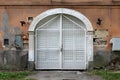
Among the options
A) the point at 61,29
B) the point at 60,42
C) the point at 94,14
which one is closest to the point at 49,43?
the point at 60,42

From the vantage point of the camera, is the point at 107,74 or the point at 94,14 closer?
the point at 107,74

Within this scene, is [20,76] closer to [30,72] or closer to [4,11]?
[30,72]

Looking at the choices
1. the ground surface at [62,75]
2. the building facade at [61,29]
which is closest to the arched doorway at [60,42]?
the building facade at [61,29]

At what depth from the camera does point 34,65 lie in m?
16.3

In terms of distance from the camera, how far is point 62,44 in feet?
53.7

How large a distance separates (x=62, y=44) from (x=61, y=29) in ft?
2.00

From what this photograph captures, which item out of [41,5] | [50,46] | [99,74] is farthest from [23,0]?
[99,74]

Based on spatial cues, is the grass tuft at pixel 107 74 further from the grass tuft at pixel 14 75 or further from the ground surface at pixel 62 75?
the grass tuft at pixel 14 75

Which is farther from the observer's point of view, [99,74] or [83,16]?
[83,16]

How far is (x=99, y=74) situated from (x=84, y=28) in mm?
2212

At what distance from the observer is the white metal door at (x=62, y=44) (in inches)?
645

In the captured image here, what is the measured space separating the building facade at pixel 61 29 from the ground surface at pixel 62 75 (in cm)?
55

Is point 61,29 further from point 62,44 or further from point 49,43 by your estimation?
point 49,43

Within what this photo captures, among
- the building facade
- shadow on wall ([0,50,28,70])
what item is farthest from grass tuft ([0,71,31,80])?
the building facade
